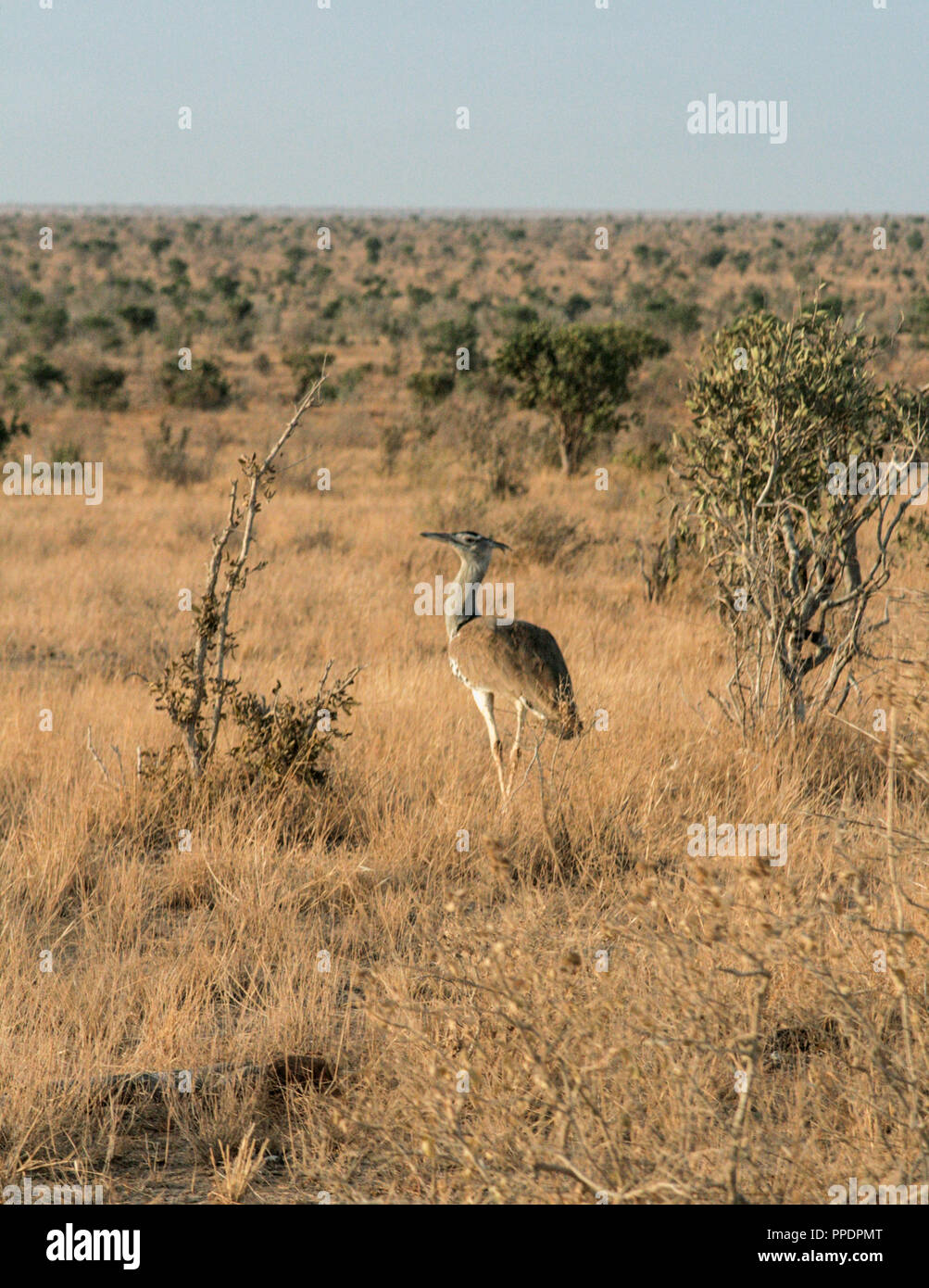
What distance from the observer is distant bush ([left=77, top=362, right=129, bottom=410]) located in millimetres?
26016

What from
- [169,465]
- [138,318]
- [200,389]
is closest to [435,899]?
[169,465]

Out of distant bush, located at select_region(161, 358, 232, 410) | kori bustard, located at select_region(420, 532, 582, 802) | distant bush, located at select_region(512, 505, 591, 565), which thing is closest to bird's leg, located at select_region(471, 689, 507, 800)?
kori bustard, located at select_region(420, 532, 582, 802)

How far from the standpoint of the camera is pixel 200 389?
2550cm

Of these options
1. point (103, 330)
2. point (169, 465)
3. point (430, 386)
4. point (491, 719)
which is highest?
point (103, 330)

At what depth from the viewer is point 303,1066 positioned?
342cm

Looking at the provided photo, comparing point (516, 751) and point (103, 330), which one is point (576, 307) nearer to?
Result: point (103, 330)

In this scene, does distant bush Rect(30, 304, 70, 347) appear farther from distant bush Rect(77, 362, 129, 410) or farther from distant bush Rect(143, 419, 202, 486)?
distant bush Rect(143, 419, 202, 486)

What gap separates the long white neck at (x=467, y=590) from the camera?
6.16m

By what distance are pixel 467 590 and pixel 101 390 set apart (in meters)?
22.2

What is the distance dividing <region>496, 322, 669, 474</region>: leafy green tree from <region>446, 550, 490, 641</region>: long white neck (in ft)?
37.8

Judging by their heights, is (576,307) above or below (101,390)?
above

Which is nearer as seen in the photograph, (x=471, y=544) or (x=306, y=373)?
(x=471, y=544)

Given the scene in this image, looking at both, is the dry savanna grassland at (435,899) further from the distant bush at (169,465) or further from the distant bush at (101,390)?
the distant bush at (101,390)

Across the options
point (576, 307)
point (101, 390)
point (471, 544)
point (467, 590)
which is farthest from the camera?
point (576, 307)
